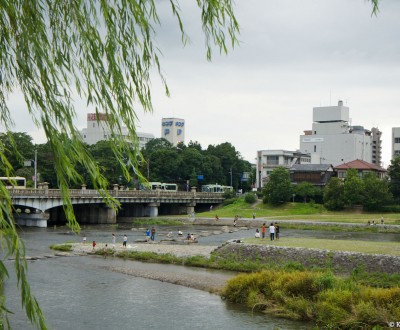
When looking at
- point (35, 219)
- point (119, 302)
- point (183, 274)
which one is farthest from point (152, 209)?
point (119, 302)

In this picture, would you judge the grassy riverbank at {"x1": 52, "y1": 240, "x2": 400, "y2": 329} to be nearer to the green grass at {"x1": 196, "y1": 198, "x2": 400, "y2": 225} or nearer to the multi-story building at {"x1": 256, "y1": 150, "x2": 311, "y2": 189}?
the green grass at {"x1": 196, "y1": 198, "x2": 400, "y2": 225}

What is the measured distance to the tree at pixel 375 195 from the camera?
88.9 meters

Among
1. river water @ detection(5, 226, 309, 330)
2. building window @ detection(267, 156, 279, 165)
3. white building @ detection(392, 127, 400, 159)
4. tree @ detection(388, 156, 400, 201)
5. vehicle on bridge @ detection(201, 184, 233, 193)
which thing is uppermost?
white building @ detection(392, 127, 400, 159)

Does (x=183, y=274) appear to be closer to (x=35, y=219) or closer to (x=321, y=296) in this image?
(x=321, y=296)

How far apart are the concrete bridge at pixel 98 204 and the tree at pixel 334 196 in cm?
2732

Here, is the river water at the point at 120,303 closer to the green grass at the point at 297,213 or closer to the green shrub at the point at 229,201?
the green grass at the point at 297,213

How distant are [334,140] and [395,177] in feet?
155

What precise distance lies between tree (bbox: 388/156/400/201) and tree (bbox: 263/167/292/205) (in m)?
18.5

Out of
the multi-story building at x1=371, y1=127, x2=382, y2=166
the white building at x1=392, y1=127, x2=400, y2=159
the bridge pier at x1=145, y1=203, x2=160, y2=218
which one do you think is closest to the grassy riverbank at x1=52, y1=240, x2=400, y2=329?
the bridge pier at x1=145, y1=203, x2=160, y2=218

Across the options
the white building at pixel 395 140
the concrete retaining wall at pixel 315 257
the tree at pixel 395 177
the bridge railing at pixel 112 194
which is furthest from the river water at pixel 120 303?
the white building at pixel 395 140

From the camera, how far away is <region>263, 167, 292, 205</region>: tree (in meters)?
Result: 99.6

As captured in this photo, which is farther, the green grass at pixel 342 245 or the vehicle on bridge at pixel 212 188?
the vehicle on bridge at pixel 212 188

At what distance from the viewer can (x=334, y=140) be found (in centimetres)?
14225

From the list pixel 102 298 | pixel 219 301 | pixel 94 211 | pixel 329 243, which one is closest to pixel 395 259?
pixel 329 243
